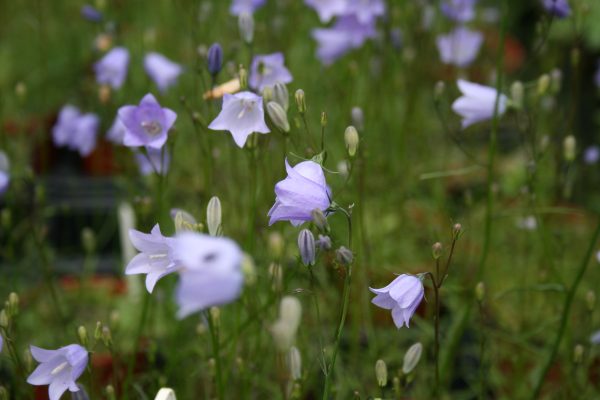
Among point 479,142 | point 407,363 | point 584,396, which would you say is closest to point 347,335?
point 584,396

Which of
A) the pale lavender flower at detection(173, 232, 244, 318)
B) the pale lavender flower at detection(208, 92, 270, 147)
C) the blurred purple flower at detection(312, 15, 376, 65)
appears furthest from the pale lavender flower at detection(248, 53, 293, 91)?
the pale lavender flower at detection(173, 232, 244, 318)

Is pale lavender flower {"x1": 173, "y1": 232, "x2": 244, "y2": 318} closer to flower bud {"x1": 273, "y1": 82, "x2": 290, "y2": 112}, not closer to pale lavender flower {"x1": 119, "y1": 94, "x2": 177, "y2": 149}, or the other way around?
flower bud {"x1": 273, "y1": 82, "x2": 290, "y2": 112}

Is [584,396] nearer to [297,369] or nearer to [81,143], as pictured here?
[297,369]

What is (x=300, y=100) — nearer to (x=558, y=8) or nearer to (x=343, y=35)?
→ (x=558, y=8)

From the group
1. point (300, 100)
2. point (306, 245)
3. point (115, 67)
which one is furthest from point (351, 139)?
point (115, 67)

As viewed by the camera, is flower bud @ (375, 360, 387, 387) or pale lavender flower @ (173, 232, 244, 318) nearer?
pale lavender flower @ (173, 232, 244, 318)

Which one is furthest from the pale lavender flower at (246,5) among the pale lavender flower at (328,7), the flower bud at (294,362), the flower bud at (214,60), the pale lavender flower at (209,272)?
the pale lavender flower at (209,272)
